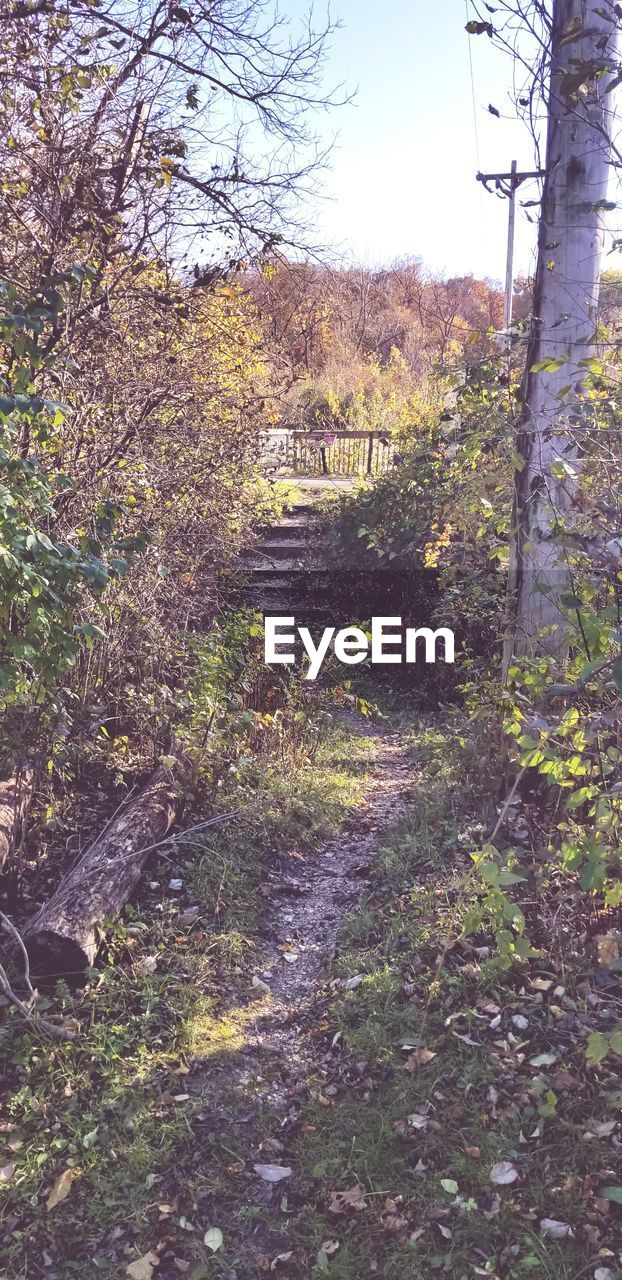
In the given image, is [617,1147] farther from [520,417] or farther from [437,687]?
[437,687]

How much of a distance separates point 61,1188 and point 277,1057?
0.95 m

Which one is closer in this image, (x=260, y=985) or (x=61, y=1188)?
(x=61, y=1188)

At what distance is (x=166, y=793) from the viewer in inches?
189

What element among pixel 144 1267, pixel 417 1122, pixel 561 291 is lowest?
pixel 144 1267

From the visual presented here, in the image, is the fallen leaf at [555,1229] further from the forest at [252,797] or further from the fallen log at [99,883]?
the fallen log at [99,883]

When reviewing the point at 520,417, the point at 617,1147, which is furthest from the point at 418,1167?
the point at 520,417

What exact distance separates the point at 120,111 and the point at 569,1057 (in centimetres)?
549

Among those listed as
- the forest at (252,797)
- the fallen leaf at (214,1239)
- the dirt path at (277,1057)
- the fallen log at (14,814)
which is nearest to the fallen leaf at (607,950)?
the forest at (252,797)

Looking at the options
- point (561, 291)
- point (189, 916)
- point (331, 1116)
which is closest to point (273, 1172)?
point (331, 1116)

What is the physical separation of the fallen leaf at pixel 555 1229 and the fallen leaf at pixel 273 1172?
2.92 feet

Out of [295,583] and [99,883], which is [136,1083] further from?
[295,583]

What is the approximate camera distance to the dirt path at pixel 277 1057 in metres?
2.78

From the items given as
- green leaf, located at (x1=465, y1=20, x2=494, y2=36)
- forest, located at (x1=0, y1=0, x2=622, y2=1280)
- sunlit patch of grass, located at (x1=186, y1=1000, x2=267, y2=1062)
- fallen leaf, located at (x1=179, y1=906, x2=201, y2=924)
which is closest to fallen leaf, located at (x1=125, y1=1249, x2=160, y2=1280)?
forest, located at (x1=0, y1=0, x2=622, y2=1280)

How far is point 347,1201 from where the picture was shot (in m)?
2.71
